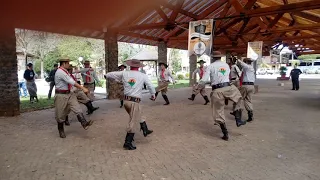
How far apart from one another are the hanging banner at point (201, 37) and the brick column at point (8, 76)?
5464 millimetres

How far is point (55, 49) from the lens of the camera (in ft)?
95.9

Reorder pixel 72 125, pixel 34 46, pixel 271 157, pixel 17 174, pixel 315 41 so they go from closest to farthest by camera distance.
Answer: pixel 17 174
pixel 271 157
pixel 72 125
pixel 315 41
pixel 34 46

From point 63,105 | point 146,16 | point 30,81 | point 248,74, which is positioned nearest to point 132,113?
point 63,105

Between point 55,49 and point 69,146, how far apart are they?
26492mm

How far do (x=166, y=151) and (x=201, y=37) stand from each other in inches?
204

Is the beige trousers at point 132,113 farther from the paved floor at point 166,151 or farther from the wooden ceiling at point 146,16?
the wooden ceiling at point 146,16

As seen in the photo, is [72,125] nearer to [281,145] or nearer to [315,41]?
[281,145]

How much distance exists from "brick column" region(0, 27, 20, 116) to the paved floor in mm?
531

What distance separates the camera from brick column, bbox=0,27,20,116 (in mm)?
7895

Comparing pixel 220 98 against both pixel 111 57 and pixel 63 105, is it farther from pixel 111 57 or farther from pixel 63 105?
pixel 111 57

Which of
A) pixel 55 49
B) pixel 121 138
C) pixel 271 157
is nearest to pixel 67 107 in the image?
pixel 121 138

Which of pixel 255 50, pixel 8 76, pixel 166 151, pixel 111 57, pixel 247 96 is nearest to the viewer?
pixel 166 151

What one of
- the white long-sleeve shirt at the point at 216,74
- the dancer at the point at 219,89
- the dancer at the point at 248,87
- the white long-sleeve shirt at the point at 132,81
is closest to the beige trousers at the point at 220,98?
the dancer at the point at 219,89

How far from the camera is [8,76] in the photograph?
26.1 feet
